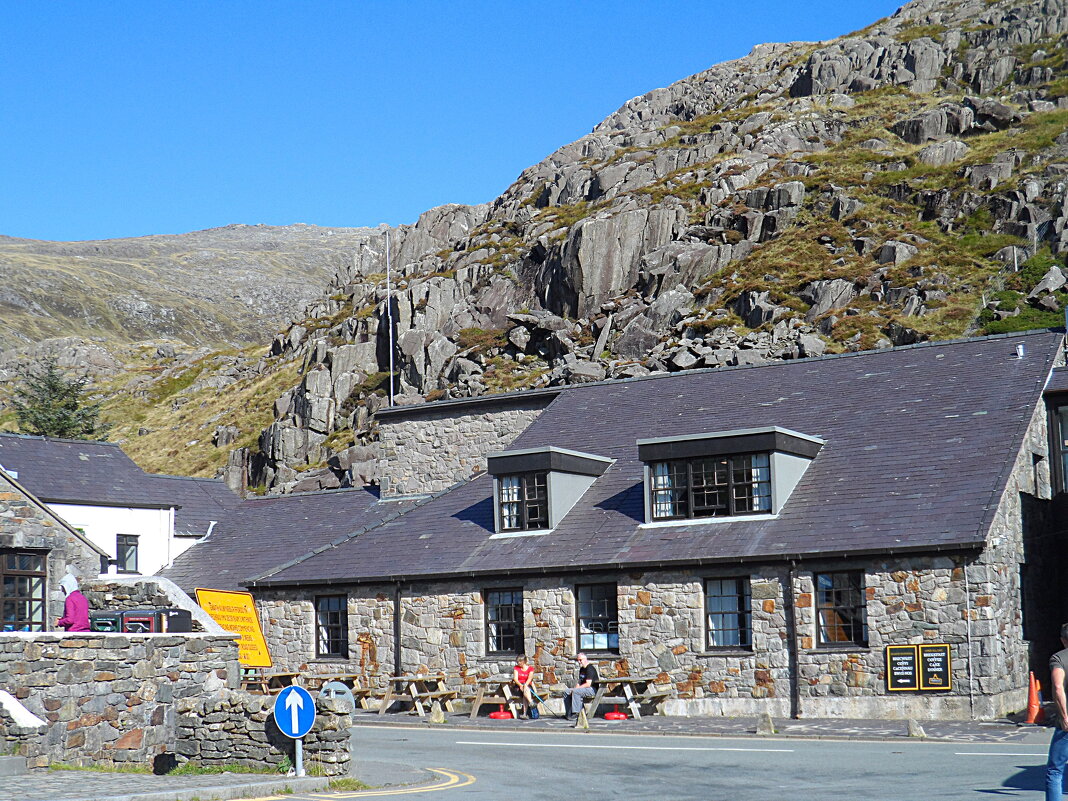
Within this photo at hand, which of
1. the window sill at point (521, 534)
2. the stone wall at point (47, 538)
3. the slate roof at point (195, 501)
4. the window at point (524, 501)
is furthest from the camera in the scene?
the slate roof at point (195, 501)

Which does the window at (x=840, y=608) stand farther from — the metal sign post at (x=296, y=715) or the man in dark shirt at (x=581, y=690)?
the metal sign post at (x=296, y=715)

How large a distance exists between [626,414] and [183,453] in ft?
193

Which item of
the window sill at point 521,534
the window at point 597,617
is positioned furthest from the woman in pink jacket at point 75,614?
the window sill at point 521,534

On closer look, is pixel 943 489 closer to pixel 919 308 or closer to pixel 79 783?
pixel 79 783

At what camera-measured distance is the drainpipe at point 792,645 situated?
2322 centimetres

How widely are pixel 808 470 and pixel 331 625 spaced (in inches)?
486

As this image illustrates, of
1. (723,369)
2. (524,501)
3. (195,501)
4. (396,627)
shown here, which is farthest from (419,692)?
(195,501)

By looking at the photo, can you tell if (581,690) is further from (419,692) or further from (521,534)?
(521,534)

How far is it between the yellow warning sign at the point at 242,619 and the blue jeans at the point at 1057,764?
63.4 ft

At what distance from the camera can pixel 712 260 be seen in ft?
256

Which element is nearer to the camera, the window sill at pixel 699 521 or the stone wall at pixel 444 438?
the window sill at pixel 699 521

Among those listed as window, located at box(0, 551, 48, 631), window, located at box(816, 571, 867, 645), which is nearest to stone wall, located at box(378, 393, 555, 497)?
window, located at box(816, 571, 867, 645)

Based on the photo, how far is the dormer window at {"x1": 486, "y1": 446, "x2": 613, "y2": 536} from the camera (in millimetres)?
27953

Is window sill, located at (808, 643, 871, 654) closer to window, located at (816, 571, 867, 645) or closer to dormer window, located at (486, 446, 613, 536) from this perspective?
window, located at (816, 571, 867, 645)
